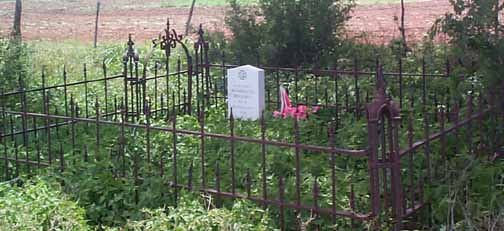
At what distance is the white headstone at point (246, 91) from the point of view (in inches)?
292

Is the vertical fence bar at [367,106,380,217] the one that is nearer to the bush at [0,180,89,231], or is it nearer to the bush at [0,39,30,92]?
the bush at [0,180,89,231]

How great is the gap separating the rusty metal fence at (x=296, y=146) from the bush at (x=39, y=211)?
59 cm

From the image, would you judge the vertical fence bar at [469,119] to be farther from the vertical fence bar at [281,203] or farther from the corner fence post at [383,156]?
the vertical fence bar at [281,203]

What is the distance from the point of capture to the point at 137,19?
27.0 meters

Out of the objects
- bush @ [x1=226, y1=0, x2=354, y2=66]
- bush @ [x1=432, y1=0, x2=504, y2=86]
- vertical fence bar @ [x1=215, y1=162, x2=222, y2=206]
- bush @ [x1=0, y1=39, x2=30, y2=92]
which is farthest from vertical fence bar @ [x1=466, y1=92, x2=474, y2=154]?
bush @ [x1=226, y1=0, x2=354, y2=66]

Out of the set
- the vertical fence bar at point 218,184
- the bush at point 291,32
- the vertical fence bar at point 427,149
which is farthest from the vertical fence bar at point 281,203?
the bush at point 291,32

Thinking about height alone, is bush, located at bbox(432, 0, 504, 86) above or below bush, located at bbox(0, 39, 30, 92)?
above

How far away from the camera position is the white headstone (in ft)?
24.3

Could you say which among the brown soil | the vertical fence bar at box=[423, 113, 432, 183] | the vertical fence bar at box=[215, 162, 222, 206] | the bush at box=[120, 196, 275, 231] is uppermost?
the brown soil

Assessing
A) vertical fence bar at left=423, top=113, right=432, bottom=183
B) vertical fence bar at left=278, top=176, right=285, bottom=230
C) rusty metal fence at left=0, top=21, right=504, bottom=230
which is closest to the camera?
rusty metal fence at left=0, top=21, right=504, bottom=230

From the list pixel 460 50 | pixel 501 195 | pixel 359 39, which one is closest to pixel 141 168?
pixel 501 195

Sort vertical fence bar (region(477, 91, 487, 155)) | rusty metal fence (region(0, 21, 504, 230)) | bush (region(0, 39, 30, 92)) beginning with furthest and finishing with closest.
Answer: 1. bush (region(0, 39, 30, 92))
2. vertical fence bar (region(477, 91, 487, 155))
3. rusty metal fence (region(0, 21, 504, 230))

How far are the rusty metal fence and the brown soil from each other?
16.2ft

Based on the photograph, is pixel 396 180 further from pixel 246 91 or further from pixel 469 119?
pixel 246 91
